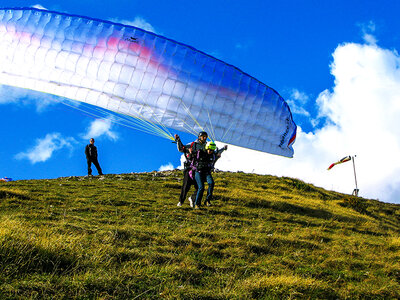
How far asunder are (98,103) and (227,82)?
449 cm

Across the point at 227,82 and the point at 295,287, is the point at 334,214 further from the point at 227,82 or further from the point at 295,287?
the point at 295,287

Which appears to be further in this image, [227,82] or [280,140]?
[280,140]

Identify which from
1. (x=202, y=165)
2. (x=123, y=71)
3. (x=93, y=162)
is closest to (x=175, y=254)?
(x=202, y=165)

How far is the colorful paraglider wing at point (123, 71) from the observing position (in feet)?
41.1

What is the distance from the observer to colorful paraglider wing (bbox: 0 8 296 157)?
12.5m

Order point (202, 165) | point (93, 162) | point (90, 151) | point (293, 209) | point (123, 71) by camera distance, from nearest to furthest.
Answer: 1. point (202, 165)
2. point (123, 71)
3. point (293, 209)
4. point (90, 151)
5. point (93, 162)

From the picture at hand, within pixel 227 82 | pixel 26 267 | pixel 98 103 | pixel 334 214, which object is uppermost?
pixel 227 82

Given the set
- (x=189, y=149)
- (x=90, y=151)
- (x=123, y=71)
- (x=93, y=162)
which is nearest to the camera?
(x=189, y=149)

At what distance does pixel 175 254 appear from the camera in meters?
6.45

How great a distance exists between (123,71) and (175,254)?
25.8ft

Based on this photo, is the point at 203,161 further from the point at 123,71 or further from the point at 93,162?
the point at 93,162

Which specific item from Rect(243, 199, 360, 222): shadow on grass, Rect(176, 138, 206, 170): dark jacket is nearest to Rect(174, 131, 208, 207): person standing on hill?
Rect(176, 138, 206, 170): dark jacket

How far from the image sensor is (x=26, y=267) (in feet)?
16.3

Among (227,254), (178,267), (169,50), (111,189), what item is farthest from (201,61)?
(178,267)
